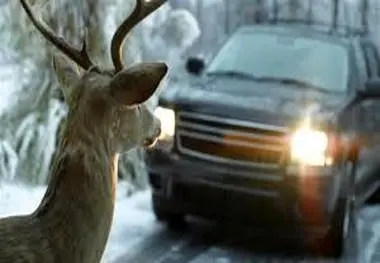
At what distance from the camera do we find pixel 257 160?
349 inches

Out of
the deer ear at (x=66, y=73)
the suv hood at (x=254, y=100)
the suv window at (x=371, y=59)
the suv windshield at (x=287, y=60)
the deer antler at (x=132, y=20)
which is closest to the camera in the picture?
the deer ear at (x=66, y=73)

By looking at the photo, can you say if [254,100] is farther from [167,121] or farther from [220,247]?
[220,247]

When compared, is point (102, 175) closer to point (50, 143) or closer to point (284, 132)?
point (284, 132)

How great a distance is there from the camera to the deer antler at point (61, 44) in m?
4.70

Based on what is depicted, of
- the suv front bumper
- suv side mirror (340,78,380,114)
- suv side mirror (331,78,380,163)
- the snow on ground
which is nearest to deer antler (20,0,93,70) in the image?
the snow on ground

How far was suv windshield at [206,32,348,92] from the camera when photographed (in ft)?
32.3

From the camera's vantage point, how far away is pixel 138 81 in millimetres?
3986

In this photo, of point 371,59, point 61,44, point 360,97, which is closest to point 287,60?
point 360,97

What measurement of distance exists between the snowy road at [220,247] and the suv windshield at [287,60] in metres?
1.34

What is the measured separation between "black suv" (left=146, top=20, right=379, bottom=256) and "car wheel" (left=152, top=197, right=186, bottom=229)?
0.05ft

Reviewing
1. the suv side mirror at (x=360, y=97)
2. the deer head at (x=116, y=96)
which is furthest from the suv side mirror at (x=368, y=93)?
the deer head at (x=116, y=96)

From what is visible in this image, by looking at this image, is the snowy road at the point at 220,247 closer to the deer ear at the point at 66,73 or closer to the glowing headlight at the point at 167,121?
the glowing headlight at the point at 167,121

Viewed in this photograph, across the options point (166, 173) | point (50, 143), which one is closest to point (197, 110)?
point (166, 173)

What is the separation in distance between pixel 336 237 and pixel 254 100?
4.15 feet
